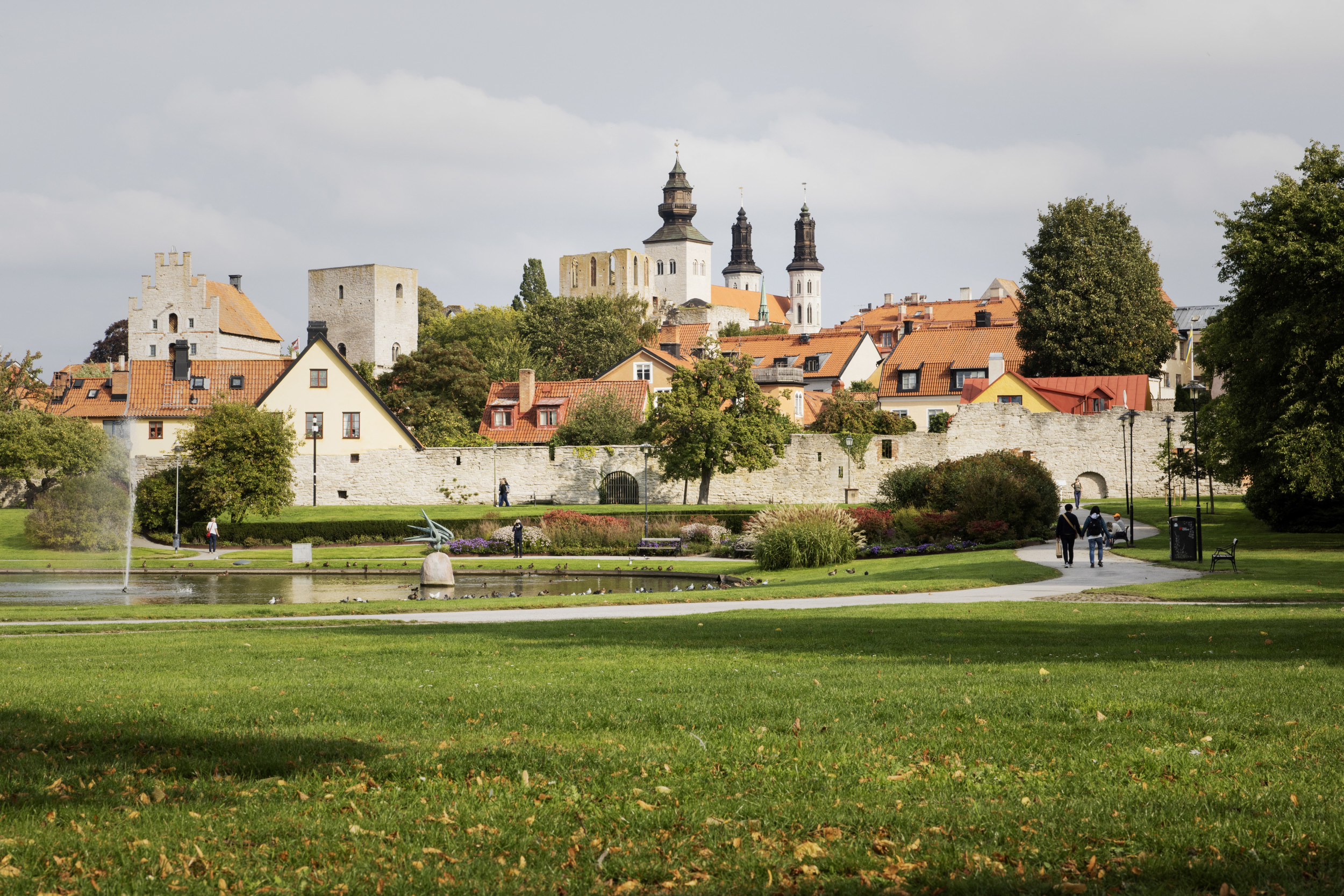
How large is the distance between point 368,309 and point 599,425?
4731cm

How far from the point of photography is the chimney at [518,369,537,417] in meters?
61.7

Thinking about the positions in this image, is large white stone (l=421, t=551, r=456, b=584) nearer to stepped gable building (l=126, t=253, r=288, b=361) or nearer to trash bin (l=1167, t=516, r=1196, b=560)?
trash bin (l=1167, t=516, r=1196, b=560)

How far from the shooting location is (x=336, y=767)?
5.98 meters

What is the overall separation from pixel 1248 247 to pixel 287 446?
32.0 m

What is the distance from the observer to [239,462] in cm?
4200

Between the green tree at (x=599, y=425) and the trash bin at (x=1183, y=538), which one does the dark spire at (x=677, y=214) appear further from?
the trash bin at (x=1183, y=538)

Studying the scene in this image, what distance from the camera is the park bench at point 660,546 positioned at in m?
33.8

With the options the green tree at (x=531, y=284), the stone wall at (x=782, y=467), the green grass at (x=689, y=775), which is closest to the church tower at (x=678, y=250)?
the green tree at (x=531, y=284)

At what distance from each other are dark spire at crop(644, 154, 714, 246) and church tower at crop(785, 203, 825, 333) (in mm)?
16319

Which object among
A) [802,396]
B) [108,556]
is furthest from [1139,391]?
[108,556]

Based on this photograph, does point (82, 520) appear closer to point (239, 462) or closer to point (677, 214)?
point (239, 462)

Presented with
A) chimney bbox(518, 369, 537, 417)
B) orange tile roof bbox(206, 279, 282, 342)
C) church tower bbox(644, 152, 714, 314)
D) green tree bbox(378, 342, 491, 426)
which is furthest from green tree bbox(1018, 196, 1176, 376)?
church tower bbox(644, 152, 714, 314)

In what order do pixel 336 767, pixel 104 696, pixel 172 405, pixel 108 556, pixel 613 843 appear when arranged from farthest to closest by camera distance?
pixel 172 405 → pixel 108 556 → pixel 104 696 → pixel 336 767 → pixel 613 843

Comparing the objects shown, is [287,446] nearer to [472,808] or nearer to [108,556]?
[108,556]
